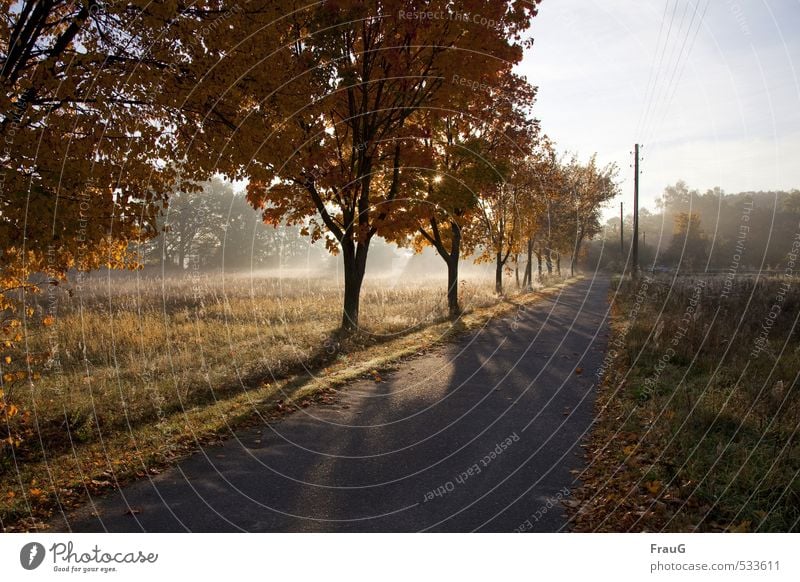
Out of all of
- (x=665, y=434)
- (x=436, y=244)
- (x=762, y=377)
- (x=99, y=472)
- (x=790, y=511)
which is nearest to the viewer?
(x=790, y=511)

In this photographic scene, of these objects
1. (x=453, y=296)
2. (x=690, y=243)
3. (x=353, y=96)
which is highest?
(x=353, y=96)

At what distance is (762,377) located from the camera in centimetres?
939

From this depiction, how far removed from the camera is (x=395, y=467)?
22.4 feet

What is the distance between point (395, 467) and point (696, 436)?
393cm

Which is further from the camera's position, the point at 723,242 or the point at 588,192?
the point at 723,242

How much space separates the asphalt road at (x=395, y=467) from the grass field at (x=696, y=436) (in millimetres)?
509

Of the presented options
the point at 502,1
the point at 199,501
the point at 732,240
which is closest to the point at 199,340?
the point at 199,501

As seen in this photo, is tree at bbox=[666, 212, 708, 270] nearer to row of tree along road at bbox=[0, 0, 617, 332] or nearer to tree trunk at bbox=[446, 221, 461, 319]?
tree trunk at bbox=[446, 221, 461, 319]

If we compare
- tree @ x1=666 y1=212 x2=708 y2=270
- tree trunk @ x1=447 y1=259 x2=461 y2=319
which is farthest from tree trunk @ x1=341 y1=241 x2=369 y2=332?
tree @ x1=666 y1=212 x2=708 y2=270

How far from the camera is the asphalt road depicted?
5.43 meters

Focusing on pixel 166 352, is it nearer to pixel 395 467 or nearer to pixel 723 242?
pixel 395 467

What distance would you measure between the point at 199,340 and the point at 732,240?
272 ft

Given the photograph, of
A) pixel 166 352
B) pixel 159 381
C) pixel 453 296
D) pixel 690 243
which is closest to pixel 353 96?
pixel 166 352

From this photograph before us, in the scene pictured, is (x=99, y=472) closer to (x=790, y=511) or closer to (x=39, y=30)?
Answer: (x=39, y=30)
